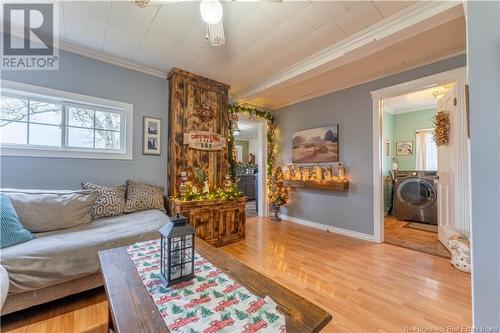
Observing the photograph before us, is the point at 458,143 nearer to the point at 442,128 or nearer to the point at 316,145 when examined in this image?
the point at 442,128

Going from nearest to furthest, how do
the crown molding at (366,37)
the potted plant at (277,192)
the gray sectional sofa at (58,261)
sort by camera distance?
the gray sectional sofa at (58,261)
the crown molding at (366,37)
the potted plant at (277,192)

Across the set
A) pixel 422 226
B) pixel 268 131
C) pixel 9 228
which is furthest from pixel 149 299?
pixel 422 226

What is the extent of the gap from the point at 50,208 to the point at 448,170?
475cm

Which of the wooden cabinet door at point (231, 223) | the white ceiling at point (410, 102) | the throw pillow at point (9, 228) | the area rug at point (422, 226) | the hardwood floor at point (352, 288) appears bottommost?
the hardwood floor at point (352, 288)

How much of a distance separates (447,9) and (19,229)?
394 cm

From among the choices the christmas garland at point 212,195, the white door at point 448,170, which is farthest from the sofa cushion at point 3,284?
the white door at point 448,170

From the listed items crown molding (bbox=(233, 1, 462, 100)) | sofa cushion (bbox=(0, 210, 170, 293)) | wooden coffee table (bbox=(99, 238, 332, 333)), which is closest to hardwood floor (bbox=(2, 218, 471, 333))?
sofa cushion (bbox=(0, 210, 170, 293))

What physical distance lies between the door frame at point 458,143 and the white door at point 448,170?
4.7 inches

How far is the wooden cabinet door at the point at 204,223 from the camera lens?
9.07ft

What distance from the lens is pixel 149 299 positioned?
882 millimetres

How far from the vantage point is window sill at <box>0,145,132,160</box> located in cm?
215

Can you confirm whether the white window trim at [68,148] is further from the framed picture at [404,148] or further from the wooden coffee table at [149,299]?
the framed picture at [404,148]

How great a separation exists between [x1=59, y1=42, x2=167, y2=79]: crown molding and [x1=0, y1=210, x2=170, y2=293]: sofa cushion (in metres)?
2.05

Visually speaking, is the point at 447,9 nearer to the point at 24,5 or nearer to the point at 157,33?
the point at 157,33
